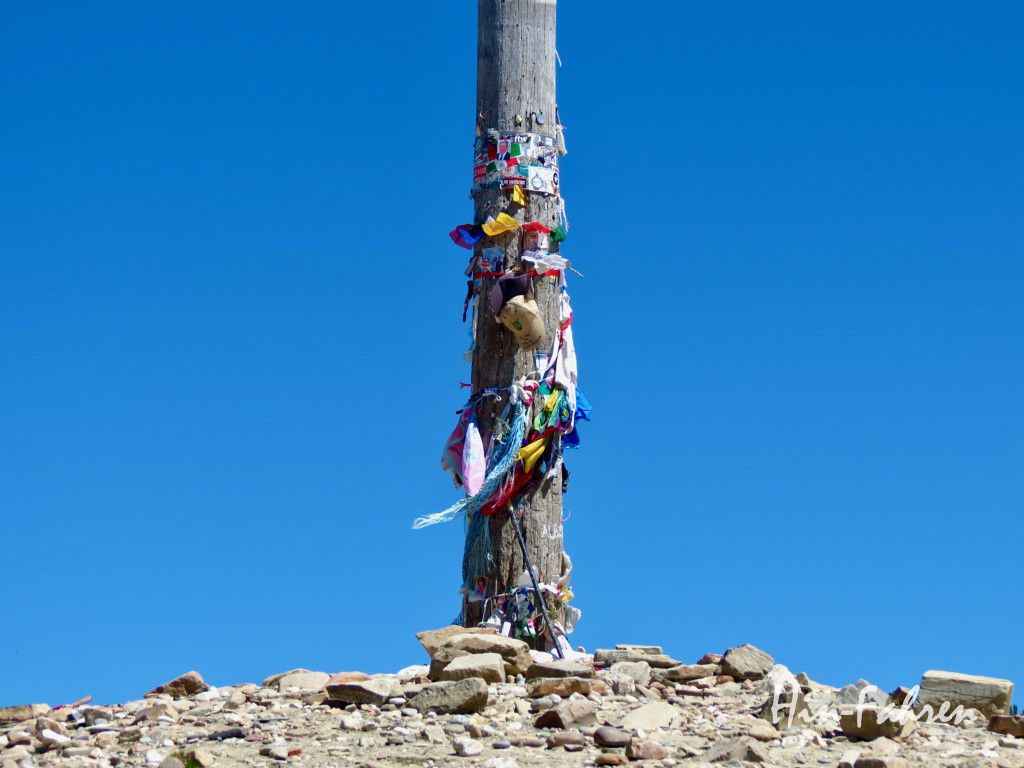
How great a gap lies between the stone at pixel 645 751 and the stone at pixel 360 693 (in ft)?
4.39

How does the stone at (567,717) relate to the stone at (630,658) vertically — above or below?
below

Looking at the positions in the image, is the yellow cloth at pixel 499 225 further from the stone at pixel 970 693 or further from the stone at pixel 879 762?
the stone at pixel 879 762

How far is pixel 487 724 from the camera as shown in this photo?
5.85 meters

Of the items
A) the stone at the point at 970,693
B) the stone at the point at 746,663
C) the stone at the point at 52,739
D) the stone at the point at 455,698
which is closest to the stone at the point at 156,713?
the stone at the point at 52,739

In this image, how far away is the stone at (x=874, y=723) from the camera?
18.8 ft

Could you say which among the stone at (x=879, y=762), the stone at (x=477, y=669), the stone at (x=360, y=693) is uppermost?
the stone at (x=477, y=669)

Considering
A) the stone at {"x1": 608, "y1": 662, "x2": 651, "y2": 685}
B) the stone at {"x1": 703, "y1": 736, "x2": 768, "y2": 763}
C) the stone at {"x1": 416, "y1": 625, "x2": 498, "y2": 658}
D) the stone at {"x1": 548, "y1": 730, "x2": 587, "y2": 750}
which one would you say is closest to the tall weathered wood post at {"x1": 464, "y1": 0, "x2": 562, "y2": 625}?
the stone at {"x1": 416, "y1": 625, "x2": 498, "y2": 658}

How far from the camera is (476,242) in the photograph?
8.15 meters

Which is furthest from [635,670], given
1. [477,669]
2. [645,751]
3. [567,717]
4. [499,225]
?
[499,225]

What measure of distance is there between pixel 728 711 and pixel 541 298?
276 centimetres

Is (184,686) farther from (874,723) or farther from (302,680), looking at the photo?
(874,723)

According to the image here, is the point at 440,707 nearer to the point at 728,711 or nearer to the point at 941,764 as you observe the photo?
the point at 728,711

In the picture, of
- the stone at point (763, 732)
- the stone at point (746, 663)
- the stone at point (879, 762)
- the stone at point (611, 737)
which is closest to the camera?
the stone at point (879, 762)

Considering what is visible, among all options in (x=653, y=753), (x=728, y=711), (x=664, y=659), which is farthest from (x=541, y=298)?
(x=653, y=753)
